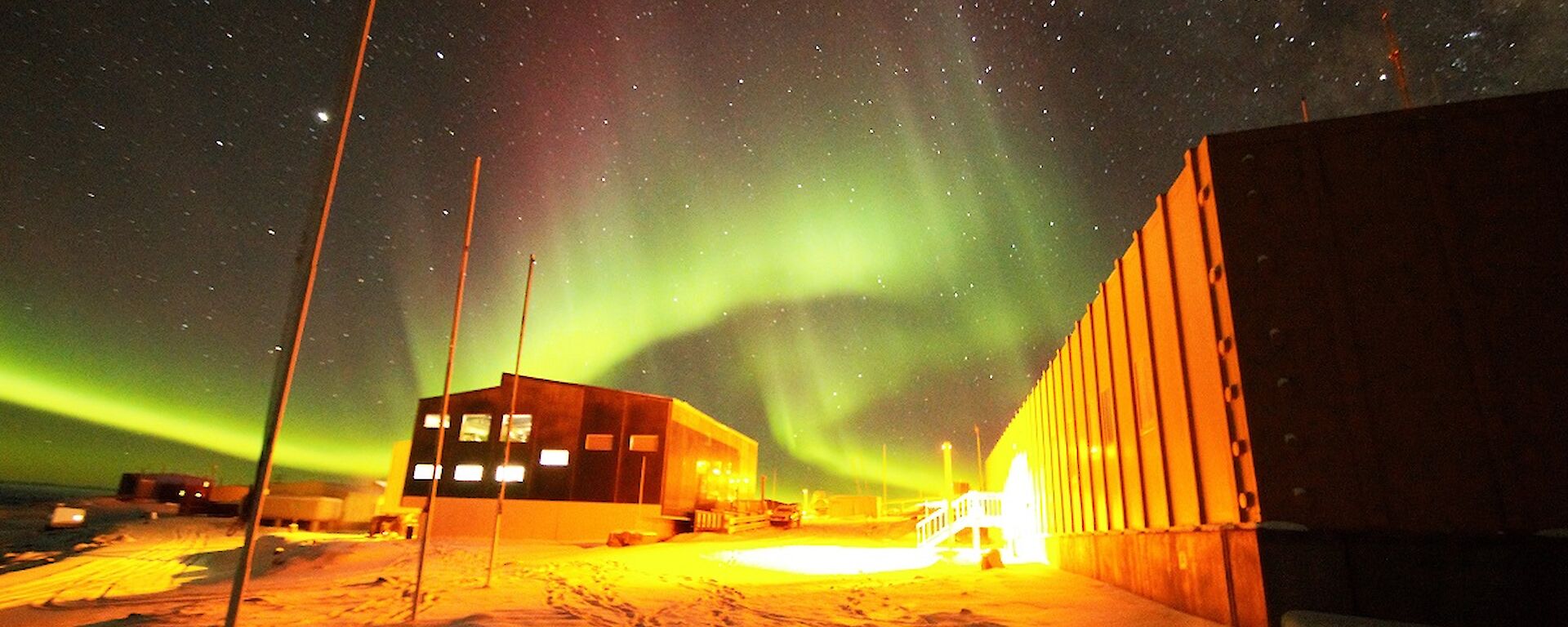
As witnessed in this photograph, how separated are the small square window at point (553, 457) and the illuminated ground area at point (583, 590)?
10.1m

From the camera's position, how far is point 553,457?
3628cm

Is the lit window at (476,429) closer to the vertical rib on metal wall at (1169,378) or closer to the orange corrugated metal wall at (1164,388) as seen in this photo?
the orange corrugated metal wall at (1164,388)

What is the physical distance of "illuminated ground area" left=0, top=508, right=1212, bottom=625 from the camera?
389 inches

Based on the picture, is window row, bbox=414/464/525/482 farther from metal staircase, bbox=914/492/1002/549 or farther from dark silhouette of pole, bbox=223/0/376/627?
dark silhouette of pole, bbox=223/0/376/627

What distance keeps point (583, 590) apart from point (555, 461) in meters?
24.1

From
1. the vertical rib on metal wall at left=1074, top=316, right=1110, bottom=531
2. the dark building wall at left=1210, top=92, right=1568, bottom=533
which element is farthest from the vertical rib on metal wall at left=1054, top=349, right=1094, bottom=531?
the dark building wall at left=1210, top=92, right=1568, bottom=533

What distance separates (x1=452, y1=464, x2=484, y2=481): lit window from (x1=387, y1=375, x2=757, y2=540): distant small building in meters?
0.04

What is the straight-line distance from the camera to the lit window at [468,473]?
120 ft

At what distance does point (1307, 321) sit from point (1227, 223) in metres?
1.15

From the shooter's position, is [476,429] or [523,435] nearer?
[523,435]

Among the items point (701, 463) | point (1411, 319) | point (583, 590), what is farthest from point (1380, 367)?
point (701, 463)

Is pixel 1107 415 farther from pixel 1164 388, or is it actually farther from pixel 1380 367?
pixel 1380 367

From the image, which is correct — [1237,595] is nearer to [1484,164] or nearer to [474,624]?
[1484,164]

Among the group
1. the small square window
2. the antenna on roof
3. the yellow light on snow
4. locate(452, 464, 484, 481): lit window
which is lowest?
the yellow light on snow
